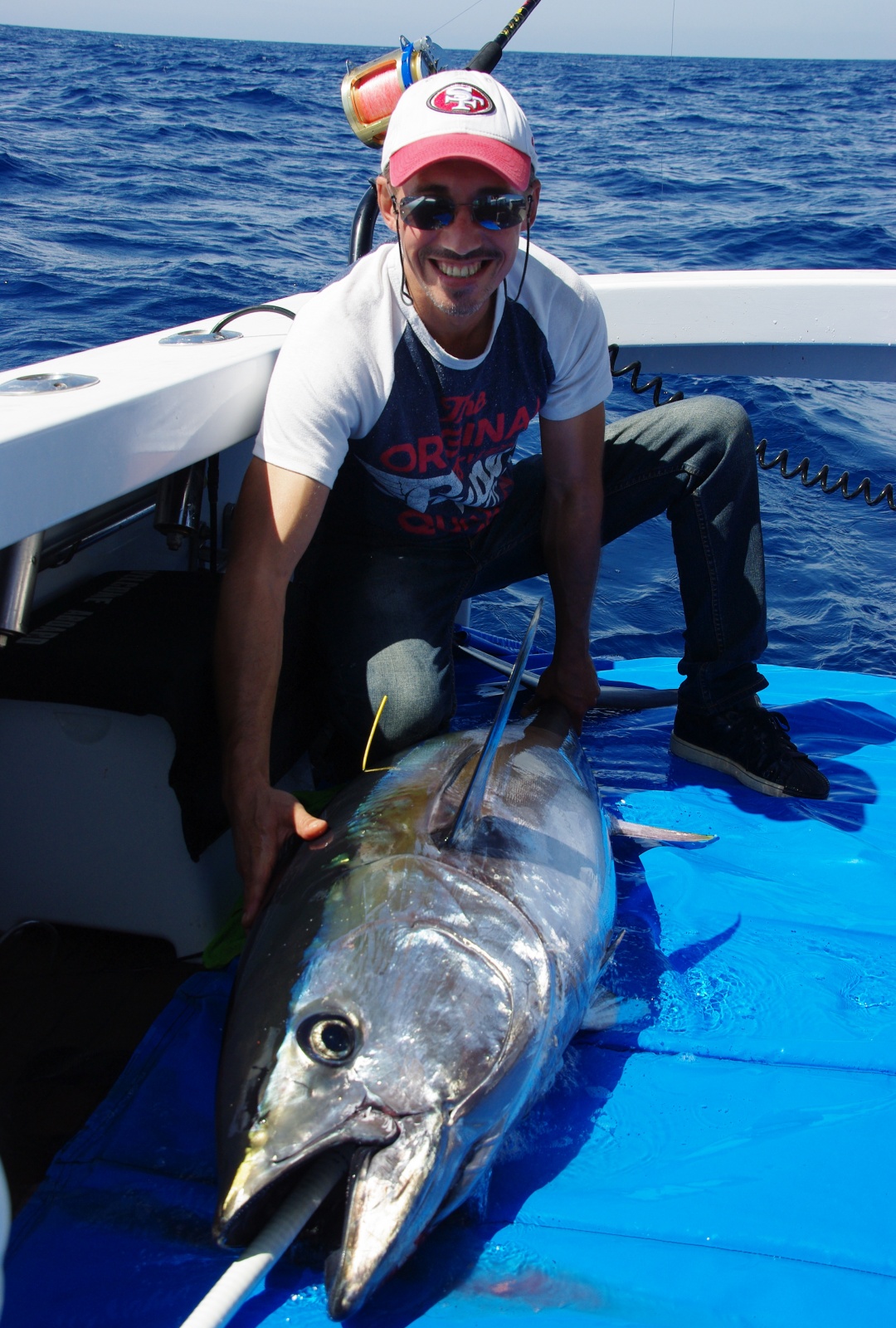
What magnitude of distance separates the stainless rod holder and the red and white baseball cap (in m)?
0.95

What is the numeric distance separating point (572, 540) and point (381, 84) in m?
1.12

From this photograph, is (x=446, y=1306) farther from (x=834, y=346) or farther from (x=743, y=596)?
(x=834, y=346)

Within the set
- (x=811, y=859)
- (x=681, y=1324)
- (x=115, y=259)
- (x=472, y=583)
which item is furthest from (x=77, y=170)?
(x=681, y=1324)

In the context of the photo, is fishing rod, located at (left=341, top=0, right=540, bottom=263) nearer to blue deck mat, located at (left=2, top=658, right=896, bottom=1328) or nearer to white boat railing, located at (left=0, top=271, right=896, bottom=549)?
white boat railing, located at (left=0, top=271, right=896, bottom=549)

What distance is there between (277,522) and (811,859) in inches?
51.0

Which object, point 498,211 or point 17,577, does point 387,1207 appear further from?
point 498,211

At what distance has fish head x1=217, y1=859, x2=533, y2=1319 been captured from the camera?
1.12 m

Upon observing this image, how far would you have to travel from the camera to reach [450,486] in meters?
2.13

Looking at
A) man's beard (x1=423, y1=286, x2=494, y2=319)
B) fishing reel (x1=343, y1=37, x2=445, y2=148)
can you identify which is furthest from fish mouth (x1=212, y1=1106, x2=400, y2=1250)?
fishing reel (x1=343, y1=37, x2=445, y2=148)

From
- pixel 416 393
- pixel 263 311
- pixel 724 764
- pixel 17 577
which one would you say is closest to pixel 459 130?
pixel 416 393

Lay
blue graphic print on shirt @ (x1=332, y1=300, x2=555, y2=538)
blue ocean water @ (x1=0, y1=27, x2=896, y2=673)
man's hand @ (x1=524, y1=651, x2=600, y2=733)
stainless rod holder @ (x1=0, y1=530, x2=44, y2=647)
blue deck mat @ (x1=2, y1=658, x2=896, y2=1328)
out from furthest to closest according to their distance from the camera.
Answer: blue ocean water @ (x1=0, y1=27, x2=896, y2=673), man's hand @ (x1=524, y1=651, x2=600, y2=733), blue graphic print on shirt @ (x1=332, y1=300, x2=555, y2=538), stainless rod holder @ (x1=0, y1=530, x2=44, y2=647), blue deck mat @ (x1=2, y1=658, x2=896, y2=1328)

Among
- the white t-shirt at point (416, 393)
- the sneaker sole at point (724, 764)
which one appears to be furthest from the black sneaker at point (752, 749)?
the white t-shirt at point (416, 393)

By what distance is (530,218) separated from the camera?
2012 mm

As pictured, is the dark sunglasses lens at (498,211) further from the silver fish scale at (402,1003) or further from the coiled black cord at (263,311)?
the silver fish scale at (402,1003)
